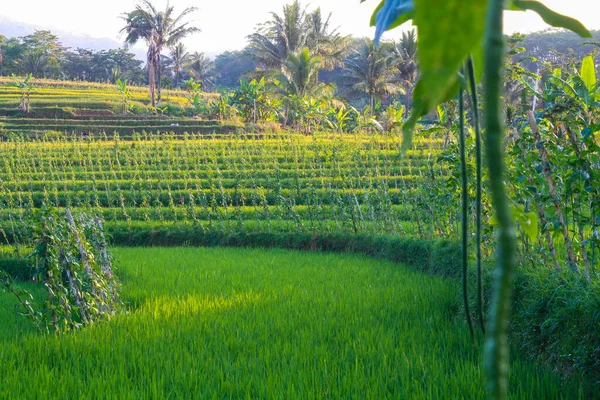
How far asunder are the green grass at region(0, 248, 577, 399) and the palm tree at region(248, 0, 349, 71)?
2070cm

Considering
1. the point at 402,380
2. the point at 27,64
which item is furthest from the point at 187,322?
the point at 27,64

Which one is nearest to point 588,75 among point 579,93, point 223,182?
point 579,93

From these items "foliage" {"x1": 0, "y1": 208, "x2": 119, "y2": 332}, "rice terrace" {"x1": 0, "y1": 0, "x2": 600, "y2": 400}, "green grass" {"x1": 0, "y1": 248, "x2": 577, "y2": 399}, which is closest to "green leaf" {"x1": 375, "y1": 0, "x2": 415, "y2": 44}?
"rice terrace" {"x1": 0, "y1": 0, "x2": 600, "y2": 400}

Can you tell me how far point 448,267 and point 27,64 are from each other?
39.5 metres

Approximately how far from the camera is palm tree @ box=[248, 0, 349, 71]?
25.5m

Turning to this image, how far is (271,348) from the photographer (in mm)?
3350

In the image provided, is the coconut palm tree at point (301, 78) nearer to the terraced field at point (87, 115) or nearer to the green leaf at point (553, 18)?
the terraced field at point (87, 115)

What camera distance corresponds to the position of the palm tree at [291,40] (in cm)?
2550

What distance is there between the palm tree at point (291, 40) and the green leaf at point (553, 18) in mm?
24802

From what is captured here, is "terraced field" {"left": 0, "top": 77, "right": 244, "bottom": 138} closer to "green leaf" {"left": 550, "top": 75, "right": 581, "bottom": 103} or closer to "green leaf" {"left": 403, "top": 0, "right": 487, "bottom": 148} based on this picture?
"green leaf" {"left": 550, "top": 75, "right": 581, "bottom": 103}

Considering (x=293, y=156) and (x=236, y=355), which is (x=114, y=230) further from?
(x=236, y=355)

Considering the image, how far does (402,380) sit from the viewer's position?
2.69 m

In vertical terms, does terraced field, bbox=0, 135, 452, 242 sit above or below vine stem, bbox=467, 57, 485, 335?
below

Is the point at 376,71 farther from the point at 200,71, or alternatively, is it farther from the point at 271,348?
the point at 271,348
